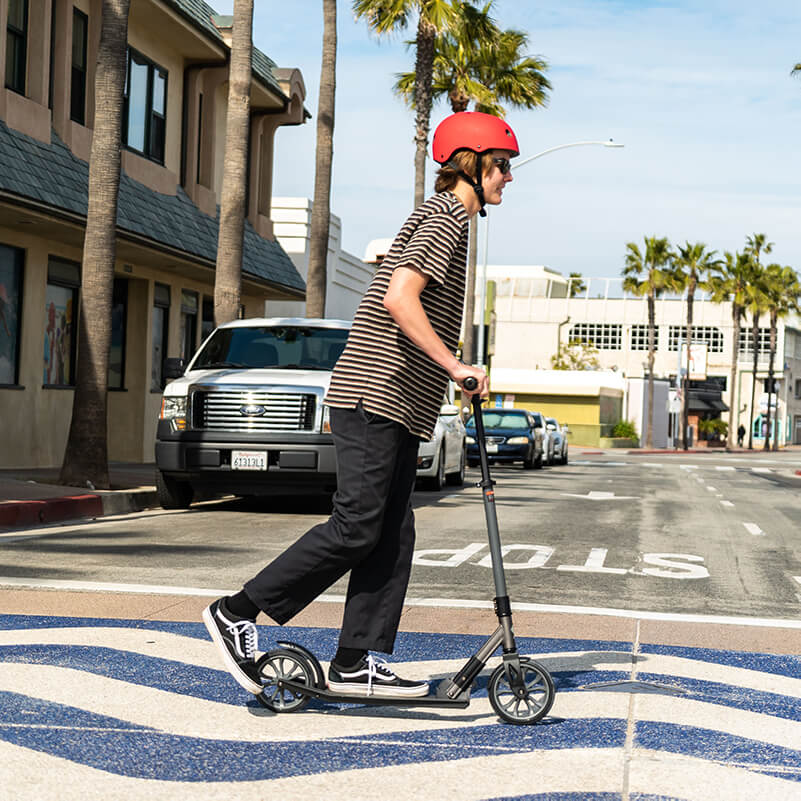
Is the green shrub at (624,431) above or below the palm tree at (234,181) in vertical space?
below

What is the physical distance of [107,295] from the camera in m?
14.8

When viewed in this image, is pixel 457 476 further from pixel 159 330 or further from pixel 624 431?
pixel 624 431

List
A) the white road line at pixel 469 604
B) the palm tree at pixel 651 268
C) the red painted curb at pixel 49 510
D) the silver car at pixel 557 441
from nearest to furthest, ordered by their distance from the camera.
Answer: the white road line at pixel 469 604
the red painted curb at pixel 49 510
the silver car at pixel 557 441
the palm tree at pixel 651 268

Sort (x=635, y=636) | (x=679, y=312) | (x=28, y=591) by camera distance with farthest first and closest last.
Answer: (x=679, y=312) < (x=28, y=591) < (x=635, y=636)

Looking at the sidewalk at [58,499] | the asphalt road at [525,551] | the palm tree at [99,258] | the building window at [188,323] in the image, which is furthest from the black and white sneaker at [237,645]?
the building window at [188,323]

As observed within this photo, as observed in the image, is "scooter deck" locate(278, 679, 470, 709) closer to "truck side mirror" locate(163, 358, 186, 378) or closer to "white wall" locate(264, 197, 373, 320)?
"truck side mirror" locate(163, 358, 186, 378)

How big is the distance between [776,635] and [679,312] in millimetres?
103118

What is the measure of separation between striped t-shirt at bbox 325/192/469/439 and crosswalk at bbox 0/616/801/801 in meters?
1.12

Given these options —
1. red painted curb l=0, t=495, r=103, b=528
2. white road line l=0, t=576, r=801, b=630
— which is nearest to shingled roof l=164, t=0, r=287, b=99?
red painted curb l=0, t=495, r=103, b=528

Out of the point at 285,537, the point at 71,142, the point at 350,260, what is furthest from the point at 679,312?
the point at 285,537

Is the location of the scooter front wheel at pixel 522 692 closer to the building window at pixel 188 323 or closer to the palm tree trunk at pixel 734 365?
the building window at pixel 188 323

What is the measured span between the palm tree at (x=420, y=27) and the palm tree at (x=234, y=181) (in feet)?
41.9

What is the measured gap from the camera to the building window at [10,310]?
60.1 feet

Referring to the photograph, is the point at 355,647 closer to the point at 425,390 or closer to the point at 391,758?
the point at 391,758
